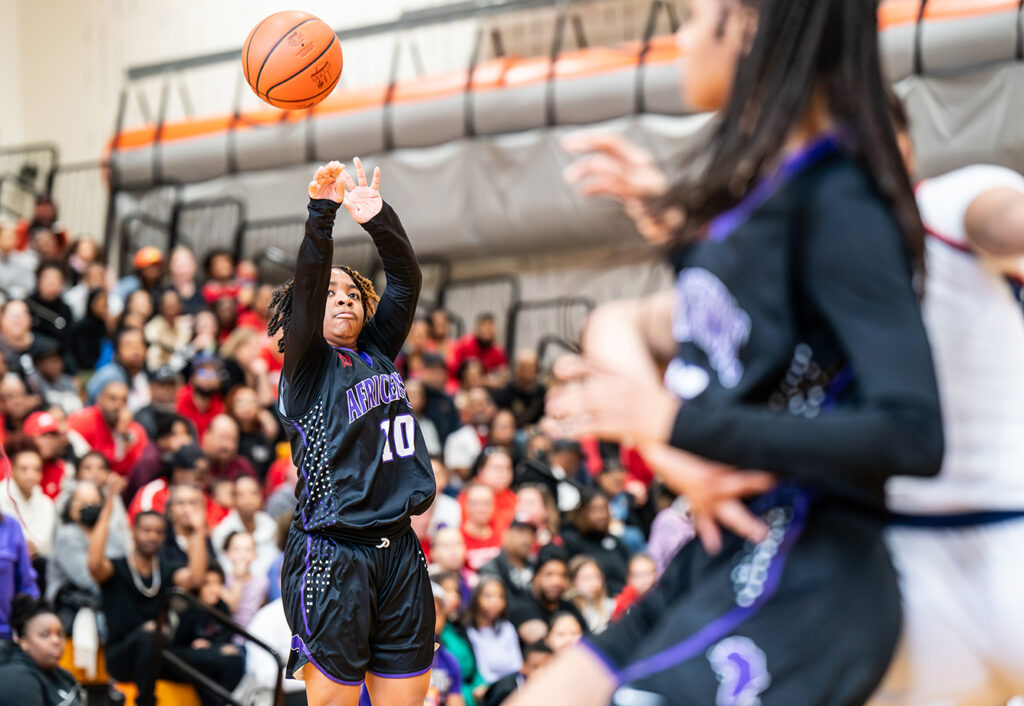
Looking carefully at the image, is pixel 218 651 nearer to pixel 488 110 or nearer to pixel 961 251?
pixel 961 251

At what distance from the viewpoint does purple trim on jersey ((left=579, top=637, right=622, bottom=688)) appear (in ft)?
6.09

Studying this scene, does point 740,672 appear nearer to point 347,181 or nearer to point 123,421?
Result: point 347,181

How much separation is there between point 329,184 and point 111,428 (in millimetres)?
5773

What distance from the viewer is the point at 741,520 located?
176 cm

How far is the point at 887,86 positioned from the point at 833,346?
458mm

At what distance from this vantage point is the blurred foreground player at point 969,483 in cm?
180

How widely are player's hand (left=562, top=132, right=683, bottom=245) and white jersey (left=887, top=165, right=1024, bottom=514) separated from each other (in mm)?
434

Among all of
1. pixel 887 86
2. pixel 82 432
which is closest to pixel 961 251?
pixel 887 86

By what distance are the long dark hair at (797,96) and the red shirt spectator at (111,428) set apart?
772 centimetres

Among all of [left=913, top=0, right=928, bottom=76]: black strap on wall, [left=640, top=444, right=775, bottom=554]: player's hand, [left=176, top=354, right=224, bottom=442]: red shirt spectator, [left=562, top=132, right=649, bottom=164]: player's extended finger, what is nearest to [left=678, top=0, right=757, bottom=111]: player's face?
[left=562, top=132, right=649, bottom=164]: player's extended finger

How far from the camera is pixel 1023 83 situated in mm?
11102

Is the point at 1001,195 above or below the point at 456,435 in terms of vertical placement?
above

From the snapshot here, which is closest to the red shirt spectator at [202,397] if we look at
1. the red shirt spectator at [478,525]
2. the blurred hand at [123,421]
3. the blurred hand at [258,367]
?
the blurred hand at [258,367]

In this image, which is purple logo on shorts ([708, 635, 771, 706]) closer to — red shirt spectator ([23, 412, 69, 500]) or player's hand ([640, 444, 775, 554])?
player's hand ([640, 444, 775, 554])
